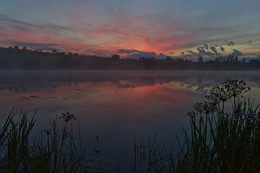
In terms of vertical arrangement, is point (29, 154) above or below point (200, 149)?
below

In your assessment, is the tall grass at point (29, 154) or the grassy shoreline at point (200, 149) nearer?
the grassy shoreline at point (200, 149)

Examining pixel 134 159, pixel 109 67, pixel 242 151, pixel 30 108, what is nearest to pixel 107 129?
pixel 134 159

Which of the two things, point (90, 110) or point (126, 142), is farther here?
point (90, 110)

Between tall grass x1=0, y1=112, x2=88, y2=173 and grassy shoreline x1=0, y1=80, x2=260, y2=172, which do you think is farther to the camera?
tall grass x1=0, y1=112, x2=88, y2=173

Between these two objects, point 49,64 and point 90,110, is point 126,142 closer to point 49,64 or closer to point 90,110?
point 90,110

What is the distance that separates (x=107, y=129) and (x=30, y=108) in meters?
6.44

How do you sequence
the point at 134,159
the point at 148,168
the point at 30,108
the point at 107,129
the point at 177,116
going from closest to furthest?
1. the point at 148,168
2. the point at 134,159
3. the point at 107,129
4. the point at 177,116
5. the point at 30,108

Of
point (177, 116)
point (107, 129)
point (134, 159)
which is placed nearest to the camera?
point (134, 159)

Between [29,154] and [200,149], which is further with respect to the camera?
[29,154]

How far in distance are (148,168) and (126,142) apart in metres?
1.80

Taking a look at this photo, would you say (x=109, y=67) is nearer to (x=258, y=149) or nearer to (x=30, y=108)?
(x=30, y=108)

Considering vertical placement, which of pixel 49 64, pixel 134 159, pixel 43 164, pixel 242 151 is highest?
pixel 49 64

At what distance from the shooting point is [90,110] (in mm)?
10406

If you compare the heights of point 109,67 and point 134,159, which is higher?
point 109,67
